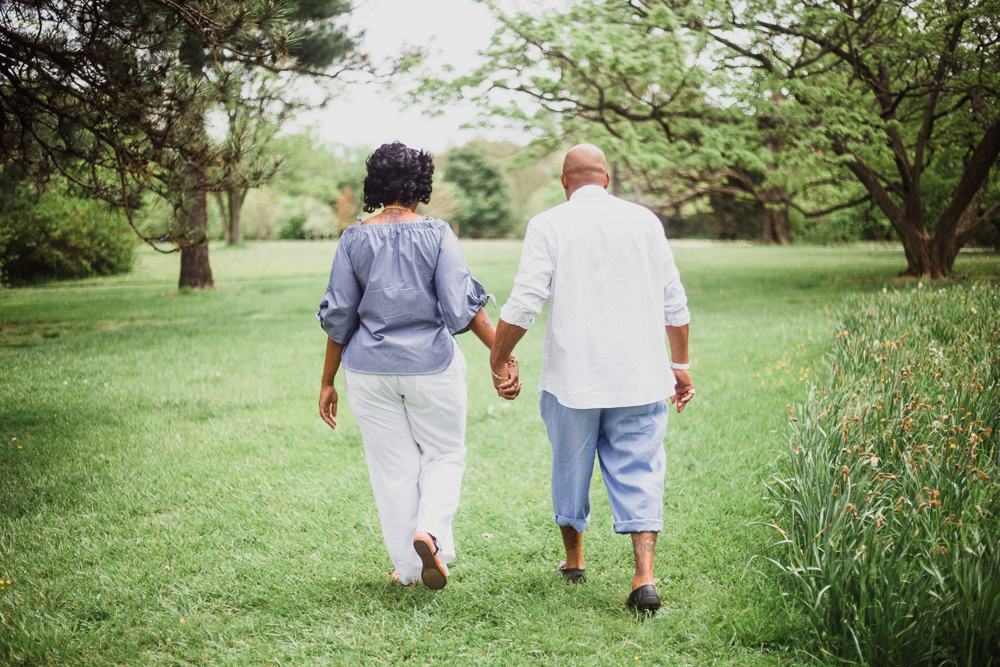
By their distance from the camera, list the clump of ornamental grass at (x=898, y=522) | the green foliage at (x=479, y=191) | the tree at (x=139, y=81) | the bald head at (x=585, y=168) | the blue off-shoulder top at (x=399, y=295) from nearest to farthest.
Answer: the clump of ornamental grass at (x=898, y=522)
the blue off-shoulder top at (x=399, y=295)
the bald head at (x=585, y=168)
the tree at (x=139, y=81)
the green foliage at (x=479, y=191)

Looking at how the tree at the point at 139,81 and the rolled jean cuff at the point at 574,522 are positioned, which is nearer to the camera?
the rolled jean cuff at the point at 574,522

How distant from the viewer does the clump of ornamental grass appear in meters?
2.31

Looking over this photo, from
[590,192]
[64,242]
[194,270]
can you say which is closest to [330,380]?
[590,192]

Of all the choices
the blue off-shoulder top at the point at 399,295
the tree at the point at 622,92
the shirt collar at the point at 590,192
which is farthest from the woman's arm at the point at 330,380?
the tree at the point at 622,92

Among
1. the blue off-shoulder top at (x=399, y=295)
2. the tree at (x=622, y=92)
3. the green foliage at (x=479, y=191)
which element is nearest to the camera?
the blue off-shoulder top at (x=399, y=295)

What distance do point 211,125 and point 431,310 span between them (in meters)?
5.07

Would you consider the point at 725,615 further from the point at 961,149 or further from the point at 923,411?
the point at 961,149

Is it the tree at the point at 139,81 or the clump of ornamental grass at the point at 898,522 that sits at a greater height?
the tree at the point at 139,81

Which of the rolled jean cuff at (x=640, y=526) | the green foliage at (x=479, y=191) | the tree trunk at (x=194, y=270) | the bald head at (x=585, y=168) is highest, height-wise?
the green foliage at (x=479, y=191)

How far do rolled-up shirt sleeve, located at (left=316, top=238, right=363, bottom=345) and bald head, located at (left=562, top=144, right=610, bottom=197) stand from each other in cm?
105

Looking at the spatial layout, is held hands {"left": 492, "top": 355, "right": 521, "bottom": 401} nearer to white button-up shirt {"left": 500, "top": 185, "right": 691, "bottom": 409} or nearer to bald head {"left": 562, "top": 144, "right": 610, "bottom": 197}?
white button-up shirt {"left": 500, "top": 185, "right": 691, "bottom": 409}

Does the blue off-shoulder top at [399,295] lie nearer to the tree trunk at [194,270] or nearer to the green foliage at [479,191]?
the tree trunk at [194,270]

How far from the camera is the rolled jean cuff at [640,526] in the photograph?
9.59ft

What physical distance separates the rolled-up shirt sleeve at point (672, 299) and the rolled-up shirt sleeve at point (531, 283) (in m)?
0.53
